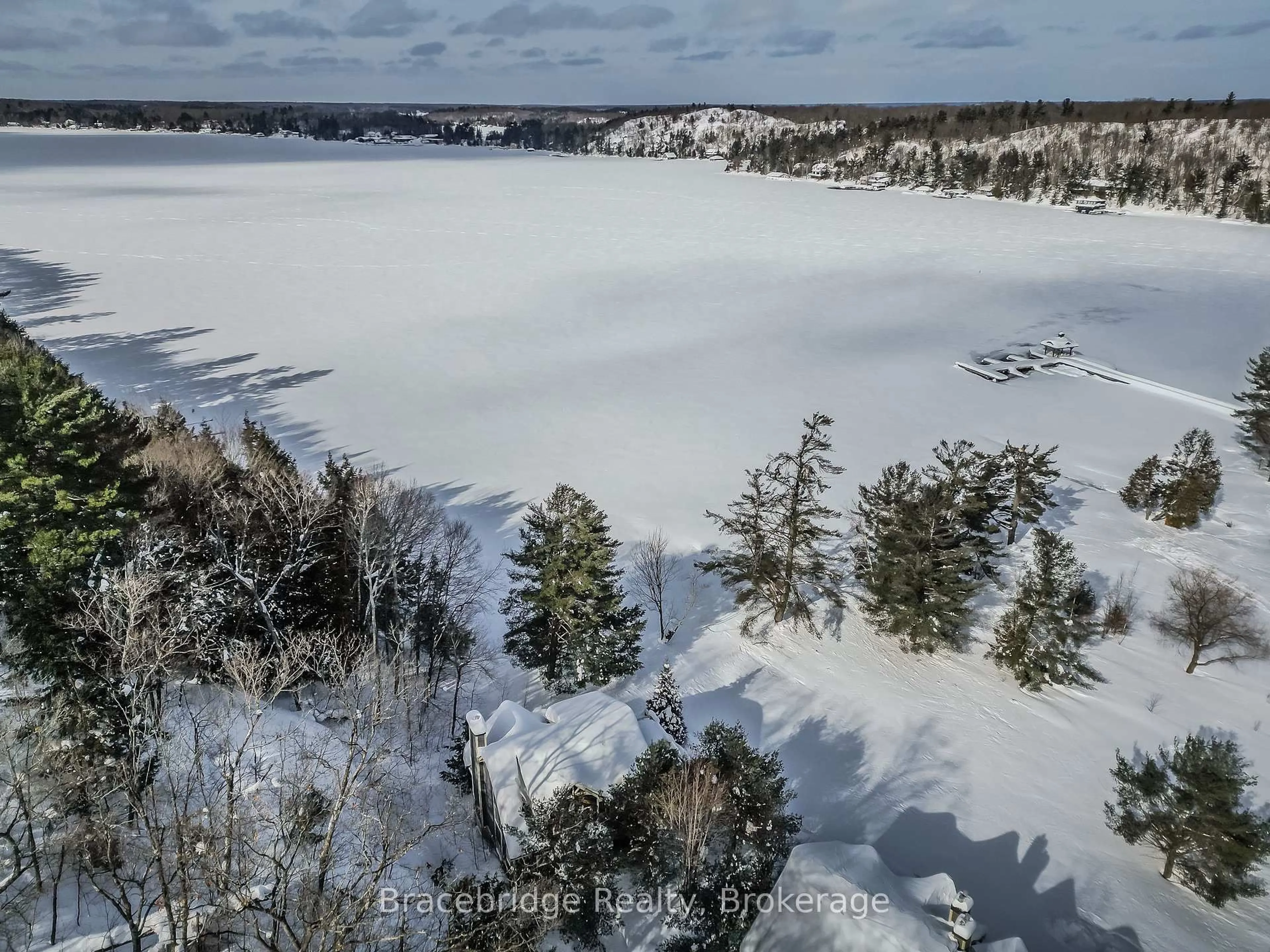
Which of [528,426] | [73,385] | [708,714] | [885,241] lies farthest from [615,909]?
[885,241]

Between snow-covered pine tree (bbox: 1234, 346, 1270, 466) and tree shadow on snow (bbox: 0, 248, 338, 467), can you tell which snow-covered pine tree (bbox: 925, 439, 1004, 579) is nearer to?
snow-covered pine tree (bbox: 1234, 346, 1270, 466)

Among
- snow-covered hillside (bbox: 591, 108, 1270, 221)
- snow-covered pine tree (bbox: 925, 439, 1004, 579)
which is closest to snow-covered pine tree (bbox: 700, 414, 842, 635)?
snow-covered pine tree (bbox: 925, 439, 1004, 579)

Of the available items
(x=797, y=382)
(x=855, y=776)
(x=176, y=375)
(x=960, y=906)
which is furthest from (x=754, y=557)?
(x=176, y=375)

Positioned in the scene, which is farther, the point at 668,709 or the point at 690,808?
the point at 668,709

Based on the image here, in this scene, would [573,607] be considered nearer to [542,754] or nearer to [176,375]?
[542,754]

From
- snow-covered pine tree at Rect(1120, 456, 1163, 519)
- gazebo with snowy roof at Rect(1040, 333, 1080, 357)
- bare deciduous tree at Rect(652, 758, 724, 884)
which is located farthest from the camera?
gazebo with snowy roof at Rect(1040, 333, 1080, 357)

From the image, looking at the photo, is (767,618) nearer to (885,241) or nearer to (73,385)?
(73,385)
